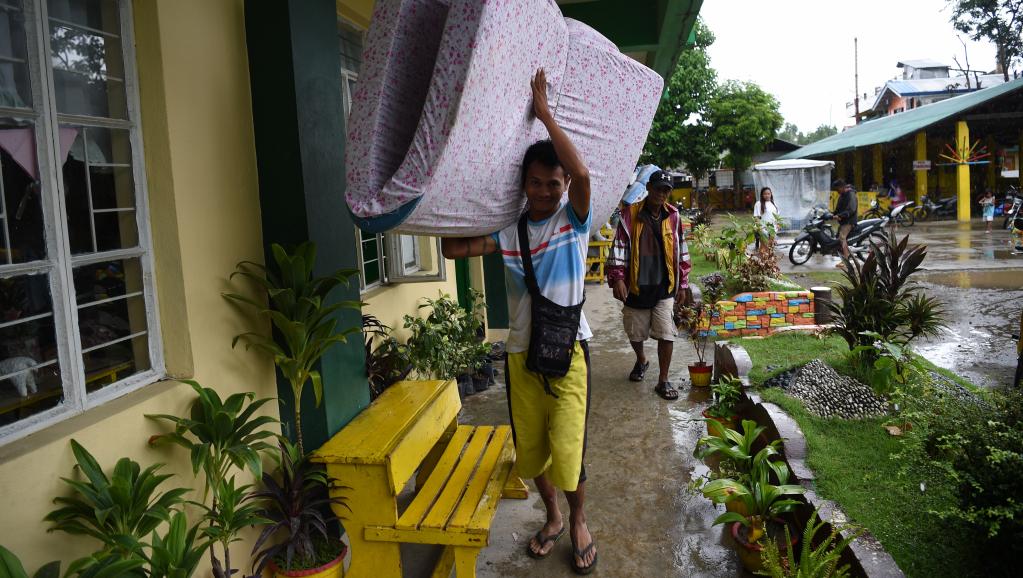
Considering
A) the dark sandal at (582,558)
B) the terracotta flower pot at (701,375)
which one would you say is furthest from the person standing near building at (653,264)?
the dark sandal at (582,558)

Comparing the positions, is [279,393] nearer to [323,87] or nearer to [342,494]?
[342,494]

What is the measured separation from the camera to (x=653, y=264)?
16.7ft

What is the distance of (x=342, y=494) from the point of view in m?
2.80

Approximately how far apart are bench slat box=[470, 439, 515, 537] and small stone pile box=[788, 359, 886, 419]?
194 centimetres

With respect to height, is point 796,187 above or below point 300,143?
above

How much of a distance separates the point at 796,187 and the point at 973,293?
40.4ft

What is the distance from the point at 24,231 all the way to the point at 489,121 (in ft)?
4.47

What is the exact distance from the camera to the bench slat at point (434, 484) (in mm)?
2699

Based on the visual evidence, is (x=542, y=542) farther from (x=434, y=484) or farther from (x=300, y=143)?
(x=300, y=143)

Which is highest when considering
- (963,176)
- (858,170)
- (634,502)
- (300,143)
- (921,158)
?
(858,170)

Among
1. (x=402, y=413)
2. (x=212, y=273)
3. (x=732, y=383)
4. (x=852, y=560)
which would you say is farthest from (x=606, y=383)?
(x=212, y=273)

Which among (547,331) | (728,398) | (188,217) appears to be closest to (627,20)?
(728,398)

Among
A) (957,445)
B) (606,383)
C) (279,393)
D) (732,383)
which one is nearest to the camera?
(957,445)

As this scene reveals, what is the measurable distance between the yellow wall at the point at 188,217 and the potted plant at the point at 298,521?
0.18m
